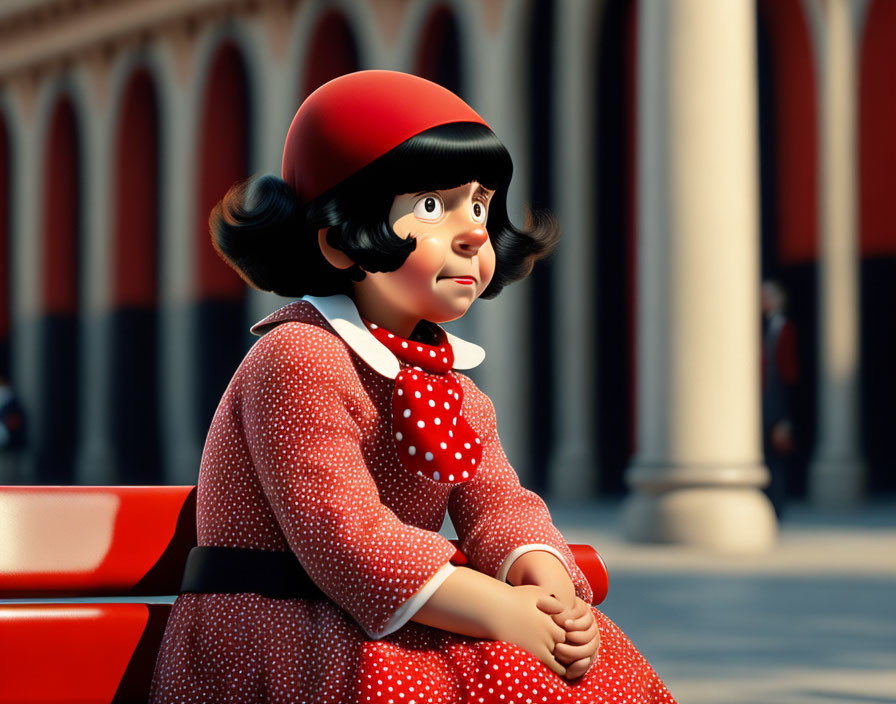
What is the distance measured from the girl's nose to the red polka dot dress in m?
0.17

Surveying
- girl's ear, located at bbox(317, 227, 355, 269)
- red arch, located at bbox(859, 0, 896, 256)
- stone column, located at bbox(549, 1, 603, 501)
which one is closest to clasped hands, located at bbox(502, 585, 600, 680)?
girl's ear, located at bbox(317, 227, 355, 269)

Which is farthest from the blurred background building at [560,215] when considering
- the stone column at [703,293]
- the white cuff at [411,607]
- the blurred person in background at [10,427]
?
the white cuff at [411,607]

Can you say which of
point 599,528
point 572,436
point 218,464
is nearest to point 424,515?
point 218,464

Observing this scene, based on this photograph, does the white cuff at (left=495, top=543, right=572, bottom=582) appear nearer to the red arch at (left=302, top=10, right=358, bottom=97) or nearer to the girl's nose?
the girl's nose

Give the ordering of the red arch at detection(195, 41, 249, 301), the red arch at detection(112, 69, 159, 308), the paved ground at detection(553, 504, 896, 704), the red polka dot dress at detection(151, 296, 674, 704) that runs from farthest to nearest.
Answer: the red arch at detection(112, 69, 159, 308) < the red arch at detection(195, 41, 249, 301) < the paved ground at detection(553, 504, 896, 704) < the red polka dot dress at detection(151, 296, 674, 704)

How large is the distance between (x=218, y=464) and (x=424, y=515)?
0.31m

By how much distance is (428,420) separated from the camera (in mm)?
1823

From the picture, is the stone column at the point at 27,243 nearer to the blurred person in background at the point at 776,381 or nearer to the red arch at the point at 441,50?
the red arch at the point at 441,50

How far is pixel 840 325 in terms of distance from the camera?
10.7m

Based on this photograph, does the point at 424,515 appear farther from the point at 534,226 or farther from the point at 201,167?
the point at 201,167

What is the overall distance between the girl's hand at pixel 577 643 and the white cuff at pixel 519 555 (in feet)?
0.48

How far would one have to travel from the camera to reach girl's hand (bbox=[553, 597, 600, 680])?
1.73 metres

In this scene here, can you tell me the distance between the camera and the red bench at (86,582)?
1.95 m

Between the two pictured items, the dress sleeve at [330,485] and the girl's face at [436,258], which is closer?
the dress sleeve at [330,485]
